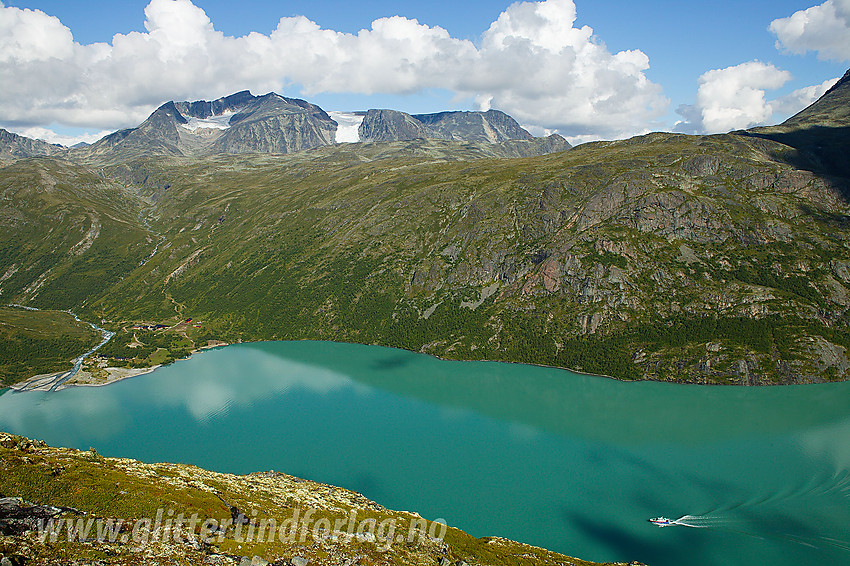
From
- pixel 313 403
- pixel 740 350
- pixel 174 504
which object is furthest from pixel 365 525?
pixel 740 350

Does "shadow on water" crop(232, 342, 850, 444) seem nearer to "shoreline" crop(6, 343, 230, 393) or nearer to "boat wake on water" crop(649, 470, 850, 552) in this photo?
"boat wake on water" crop(649, 470, 850, 552)

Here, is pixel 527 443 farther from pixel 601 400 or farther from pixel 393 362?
pixel 393 362

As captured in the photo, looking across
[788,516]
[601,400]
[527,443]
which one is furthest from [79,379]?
[788,516]

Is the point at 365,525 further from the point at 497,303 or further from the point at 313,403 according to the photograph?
the point at 497,303

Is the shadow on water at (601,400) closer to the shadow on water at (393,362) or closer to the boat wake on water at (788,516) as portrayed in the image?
the shadow on water at (393,362)

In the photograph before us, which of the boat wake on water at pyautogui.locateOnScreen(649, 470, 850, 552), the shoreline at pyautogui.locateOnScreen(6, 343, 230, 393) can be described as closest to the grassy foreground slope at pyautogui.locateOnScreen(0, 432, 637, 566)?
the boat wake on water at pyautogui.locateOnScreen(649, 470, 850, 552)
